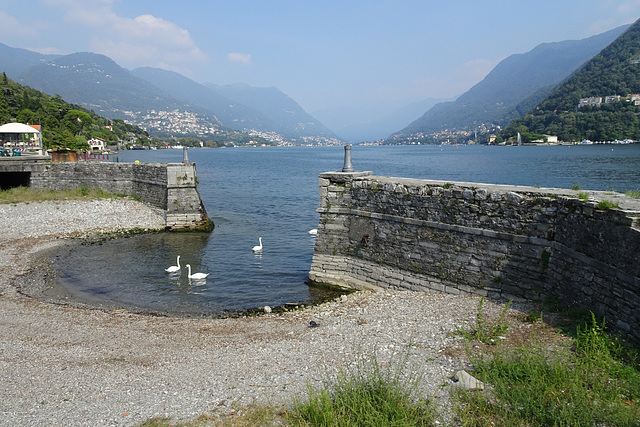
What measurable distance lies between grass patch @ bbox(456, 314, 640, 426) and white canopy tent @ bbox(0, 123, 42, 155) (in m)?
43.3

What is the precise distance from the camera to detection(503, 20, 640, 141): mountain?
351 feet

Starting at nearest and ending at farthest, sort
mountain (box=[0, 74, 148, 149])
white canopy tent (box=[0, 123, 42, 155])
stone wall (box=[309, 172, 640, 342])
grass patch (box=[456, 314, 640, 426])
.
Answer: grass patch (box=[456, 314, 640, 426]) < stone wall (box=[309, 172, 640, 342]) < white canopy tent (box=[0, 123, 42, 155]) < mountain (box=[0, 74, 148, 149])

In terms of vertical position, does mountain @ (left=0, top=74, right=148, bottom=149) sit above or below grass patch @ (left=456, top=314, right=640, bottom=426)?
above

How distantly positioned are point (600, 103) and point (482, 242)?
135 metres

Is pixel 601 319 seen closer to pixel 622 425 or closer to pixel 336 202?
pixel 622 425

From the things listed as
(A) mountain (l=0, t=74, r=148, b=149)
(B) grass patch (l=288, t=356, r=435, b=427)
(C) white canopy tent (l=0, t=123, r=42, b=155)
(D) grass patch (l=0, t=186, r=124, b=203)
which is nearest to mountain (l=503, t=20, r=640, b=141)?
(D) grass patch (l=0, t=186, r=124, b=203)

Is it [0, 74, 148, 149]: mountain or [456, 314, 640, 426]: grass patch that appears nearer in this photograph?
[456, 314, 640, 426]: grass patch

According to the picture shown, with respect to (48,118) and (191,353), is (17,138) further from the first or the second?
(48,118)

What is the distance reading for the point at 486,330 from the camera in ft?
26.4

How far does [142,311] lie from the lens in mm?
12125

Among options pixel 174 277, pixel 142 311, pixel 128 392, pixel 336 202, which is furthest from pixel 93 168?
pixel 128 392

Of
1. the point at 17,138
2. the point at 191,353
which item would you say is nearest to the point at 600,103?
the point at 17,138

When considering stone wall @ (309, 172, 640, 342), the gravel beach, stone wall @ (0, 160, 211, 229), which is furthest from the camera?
stone wall @ (0, 160, 211, 229)

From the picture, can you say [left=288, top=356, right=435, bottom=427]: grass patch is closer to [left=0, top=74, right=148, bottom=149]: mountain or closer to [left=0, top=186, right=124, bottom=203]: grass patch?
[left=0, top=186, right=124, bottom=203]: grass patch
